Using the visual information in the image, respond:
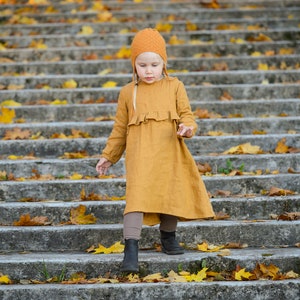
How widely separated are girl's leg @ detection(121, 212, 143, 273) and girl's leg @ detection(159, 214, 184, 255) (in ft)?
0.88

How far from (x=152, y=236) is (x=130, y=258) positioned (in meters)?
0.61

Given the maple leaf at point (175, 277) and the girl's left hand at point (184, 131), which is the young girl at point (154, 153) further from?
the maple leaf at point (175, 277)

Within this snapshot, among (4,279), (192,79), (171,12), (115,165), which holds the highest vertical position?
(171,12)

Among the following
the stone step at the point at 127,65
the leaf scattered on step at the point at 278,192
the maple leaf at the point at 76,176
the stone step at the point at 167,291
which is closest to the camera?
the stone step at the point at 167,291

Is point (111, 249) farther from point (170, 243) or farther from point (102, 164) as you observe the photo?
point (102, 164)

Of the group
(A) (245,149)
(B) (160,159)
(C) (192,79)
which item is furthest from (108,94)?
(B) (160,159)

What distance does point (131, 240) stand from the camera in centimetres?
456

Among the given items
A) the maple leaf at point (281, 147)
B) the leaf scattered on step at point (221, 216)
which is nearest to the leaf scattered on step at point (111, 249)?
the leaf scattered on step at point (221, 216)

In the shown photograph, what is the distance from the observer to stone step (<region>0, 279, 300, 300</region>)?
4.40m

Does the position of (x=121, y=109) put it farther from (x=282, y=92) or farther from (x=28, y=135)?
(x=282, y=92)

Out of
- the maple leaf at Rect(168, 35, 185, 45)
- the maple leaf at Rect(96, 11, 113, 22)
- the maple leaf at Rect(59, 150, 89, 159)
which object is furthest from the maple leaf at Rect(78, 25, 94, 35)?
the maple leaf at Rect(59, 150, 89, 159)

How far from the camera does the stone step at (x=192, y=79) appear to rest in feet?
25.7

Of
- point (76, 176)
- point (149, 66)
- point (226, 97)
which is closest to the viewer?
point (149, 66)

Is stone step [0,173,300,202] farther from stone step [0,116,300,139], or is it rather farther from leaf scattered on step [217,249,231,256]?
stone step [0,116,300,139]
